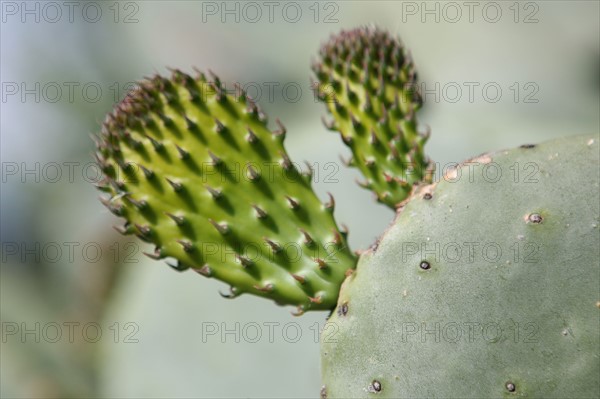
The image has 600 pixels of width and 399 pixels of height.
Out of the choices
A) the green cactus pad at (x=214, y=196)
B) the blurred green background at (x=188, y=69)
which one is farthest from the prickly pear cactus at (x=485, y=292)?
the blurred green background at (x=188, y=69)

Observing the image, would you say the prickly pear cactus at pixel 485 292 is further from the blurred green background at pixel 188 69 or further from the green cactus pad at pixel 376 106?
the blurred green background at pixel 188 69

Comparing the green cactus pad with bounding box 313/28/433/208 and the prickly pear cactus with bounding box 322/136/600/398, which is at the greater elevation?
the green cactus pad with bounding box 313/28/433/208

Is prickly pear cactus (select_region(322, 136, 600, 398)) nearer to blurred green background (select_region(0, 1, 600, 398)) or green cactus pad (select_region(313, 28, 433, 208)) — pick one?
green cactus pad (select_region(313, 28, 433, 208))

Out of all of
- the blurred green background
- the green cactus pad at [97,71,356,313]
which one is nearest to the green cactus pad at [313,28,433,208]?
the green cactus pad at [97,71,356,313]

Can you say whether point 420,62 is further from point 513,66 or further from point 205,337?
point 205,337

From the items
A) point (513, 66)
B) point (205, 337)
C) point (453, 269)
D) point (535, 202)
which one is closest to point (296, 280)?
point (453, 269)

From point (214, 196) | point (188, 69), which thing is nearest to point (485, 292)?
point (214, 196)

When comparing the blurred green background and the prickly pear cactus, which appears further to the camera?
the blurred green background
